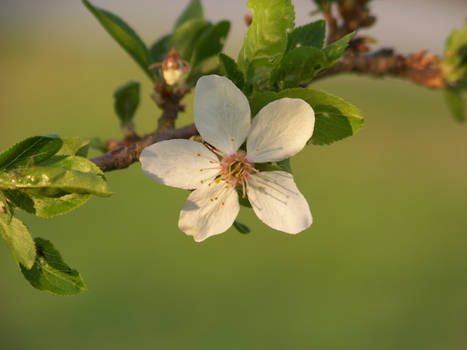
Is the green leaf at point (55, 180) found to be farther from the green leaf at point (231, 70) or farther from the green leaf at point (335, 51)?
the green leaf at point (335, 51)

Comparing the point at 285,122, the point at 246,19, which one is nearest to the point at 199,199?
the point at 285,122

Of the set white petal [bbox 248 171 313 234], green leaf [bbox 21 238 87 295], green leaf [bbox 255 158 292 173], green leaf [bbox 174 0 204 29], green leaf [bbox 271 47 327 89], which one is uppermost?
green leaf [bbox 174 0 204 29]

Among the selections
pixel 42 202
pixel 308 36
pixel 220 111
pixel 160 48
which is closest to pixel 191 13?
pixel 160 48

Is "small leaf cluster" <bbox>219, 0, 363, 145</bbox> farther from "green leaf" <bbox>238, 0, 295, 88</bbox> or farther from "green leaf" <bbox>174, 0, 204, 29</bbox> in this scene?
"green leaf" <bbox>174, 0, 204, 29</bbox>

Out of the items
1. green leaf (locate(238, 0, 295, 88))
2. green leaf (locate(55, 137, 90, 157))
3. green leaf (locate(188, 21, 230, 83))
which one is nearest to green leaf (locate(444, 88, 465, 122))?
green leaf (locate(188, 21, 230, 83))

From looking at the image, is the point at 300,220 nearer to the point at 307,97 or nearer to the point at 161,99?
the point at 307,97

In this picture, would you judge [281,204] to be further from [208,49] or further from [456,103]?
[456,103]
